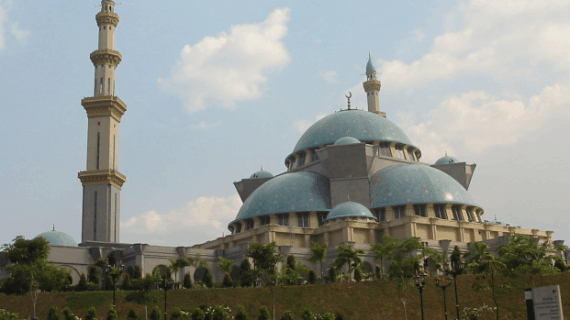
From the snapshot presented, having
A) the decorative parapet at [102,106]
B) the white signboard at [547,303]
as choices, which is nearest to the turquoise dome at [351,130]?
the decorative parapet at [102,106]

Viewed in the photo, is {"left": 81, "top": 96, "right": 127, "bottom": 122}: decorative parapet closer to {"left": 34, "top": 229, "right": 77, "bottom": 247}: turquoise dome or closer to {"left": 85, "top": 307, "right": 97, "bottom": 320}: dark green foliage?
{"left": 34, "top": 229, "right": 77, "bottom": 247}: turquoise dome

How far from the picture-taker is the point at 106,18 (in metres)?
70.5

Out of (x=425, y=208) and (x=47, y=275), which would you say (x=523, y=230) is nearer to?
(x=425, y=208)

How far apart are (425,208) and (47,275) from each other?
33.0 meters

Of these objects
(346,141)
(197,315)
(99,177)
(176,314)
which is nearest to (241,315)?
(197,315)

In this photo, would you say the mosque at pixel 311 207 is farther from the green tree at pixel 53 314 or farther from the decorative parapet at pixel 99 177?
the green tree at pixel 53 314

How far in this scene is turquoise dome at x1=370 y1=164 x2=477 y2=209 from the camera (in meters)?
66.1

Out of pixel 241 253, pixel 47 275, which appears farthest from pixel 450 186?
pixel 47 275

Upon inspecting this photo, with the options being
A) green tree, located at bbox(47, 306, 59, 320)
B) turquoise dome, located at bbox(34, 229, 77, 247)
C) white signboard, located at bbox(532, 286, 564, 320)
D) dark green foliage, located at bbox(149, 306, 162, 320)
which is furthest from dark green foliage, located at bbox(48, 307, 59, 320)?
white signboard, located at bbox(532, 286, 564, 320)

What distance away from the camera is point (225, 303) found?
45.5 metres

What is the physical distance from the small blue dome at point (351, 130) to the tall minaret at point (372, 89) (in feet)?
33.1

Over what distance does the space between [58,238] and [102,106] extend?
1179 centimetres

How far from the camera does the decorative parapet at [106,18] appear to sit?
70500mm

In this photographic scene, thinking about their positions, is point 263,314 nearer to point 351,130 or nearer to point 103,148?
point 103,148
